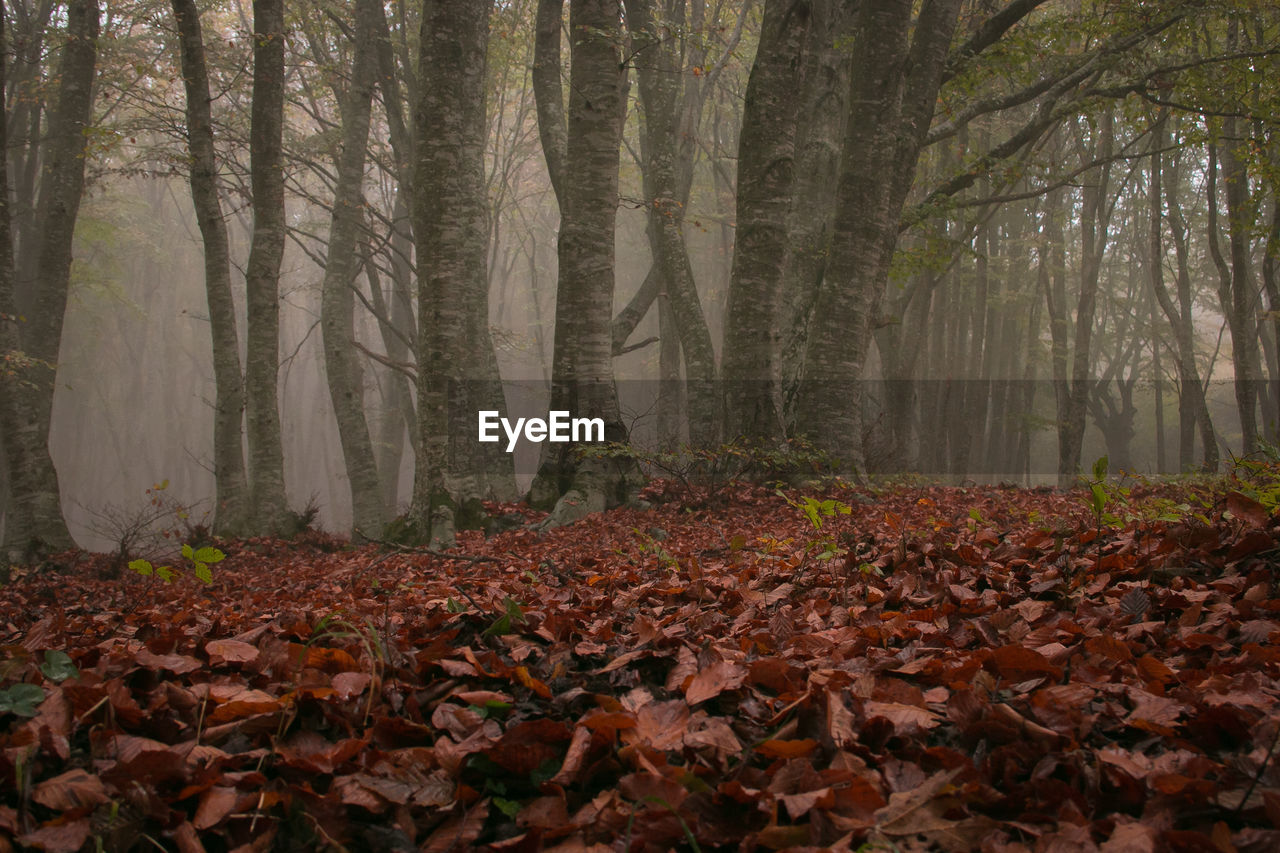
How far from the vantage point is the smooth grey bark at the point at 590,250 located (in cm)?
809

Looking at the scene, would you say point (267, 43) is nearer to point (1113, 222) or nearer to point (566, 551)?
point (566, 551)

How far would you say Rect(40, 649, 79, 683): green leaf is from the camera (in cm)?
176

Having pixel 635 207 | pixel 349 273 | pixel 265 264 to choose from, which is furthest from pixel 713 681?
pixel 349 273

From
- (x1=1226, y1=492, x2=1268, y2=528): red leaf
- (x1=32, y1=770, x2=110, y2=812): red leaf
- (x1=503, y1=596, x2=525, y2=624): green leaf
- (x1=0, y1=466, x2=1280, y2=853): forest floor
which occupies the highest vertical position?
(x1=1226, y1=492, x2=1268, y2=528): red leaf

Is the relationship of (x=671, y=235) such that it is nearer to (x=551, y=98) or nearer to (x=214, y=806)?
(x=551, y=98)

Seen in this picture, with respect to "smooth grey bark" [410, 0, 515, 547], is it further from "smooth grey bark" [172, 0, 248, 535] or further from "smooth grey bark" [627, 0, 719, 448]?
"smooth grey bark" [172, 0, 248, 535]

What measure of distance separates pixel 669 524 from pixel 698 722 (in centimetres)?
520

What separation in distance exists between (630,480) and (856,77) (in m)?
4.85

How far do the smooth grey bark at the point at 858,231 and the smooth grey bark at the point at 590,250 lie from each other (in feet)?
7.04

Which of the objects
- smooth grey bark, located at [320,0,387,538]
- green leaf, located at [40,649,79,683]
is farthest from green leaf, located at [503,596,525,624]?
smooth grey bark, located at [320,0,387,538]

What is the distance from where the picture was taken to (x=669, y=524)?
6812 mm

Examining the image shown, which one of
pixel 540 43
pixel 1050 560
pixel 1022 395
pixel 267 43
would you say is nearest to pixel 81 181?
pixel 267 43

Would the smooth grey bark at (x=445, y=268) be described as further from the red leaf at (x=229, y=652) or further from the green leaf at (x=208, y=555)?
the red leaf at (x=229, y=652)

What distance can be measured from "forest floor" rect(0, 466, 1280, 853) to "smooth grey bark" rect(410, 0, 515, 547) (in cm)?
488
